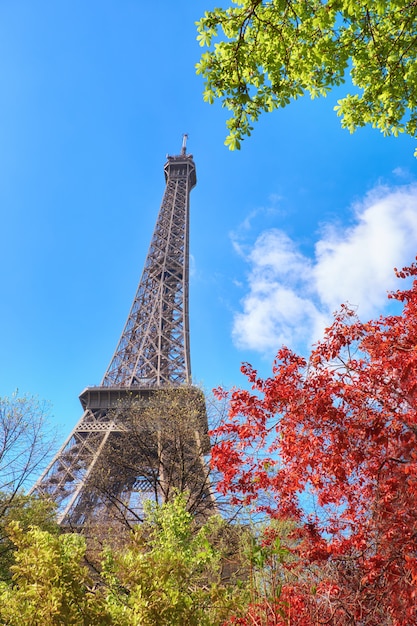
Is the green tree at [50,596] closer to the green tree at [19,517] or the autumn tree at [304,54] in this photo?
the autumn tree at [304,54]

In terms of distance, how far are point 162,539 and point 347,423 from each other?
15.8ft

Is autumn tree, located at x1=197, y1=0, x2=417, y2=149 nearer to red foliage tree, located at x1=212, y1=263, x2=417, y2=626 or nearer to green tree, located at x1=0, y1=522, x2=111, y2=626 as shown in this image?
red foliage tree, located at x1=212, y1=263, x2=417, y2=626

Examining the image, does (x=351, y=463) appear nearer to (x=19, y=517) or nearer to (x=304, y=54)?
(x=304, y=54)

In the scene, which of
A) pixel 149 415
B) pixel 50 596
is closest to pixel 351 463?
pixel 50 596


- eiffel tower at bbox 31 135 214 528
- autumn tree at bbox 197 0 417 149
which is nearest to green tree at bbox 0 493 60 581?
eiffel tower at bbox 31 135 214 528

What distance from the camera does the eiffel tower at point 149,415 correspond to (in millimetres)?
16750

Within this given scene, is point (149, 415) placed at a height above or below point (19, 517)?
above

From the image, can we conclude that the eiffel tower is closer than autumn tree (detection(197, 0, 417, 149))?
No

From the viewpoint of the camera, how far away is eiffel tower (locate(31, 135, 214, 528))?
16750mm

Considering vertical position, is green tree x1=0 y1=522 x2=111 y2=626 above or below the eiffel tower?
below

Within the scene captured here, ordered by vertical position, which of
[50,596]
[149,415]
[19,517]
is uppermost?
[149,415]

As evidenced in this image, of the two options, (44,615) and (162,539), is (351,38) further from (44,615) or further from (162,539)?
(162,539)

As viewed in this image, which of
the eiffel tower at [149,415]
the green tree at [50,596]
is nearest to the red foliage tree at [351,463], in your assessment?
the green tree at [50,596]

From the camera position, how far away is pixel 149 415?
17.2m
